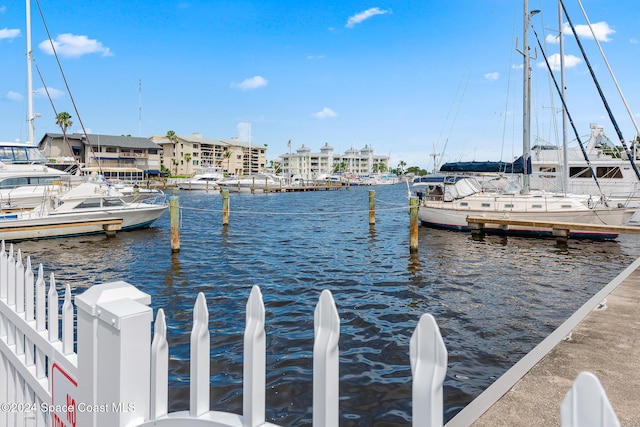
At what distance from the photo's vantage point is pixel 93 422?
8.56 feet

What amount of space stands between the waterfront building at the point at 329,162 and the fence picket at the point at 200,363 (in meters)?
152

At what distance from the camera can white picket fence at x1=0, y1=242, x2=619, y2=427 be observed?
1.77 m

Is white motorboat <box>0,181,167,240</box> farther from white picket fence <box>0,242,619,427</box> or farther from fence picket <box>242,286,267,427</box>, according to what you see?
fence picket <box>242,286,267,427</box>

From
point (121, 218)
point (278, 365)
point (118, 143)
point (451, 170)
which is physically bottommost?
point (278, 365)

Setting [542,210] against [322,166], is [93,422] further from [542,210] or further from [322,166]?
[322,166]

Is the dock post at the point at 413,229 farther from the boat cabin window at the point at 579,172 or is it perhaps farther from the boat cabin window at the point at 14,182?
the boat cabin window at the point at 14,182

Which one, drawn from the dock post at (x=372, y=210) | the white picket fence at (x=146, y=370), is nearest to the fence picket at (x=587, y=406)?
the white picket fence at (x=146, y=370)

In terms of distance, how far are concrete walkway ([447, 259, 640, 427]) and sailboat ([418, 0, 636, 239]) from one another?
1507cm

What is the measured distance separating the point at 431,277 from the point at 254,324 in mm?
12461

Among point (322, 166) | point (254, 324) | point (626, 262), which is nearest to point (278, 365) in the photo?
point (254, 324)

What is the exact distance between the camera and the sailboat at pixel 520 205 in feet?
66.3

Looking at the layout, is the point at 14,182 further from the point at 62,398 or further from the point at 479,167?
the point at 479,167

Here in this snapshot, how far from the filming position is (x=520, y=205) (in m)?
21.8

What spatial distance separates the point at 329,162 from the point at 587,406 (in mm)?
164708
